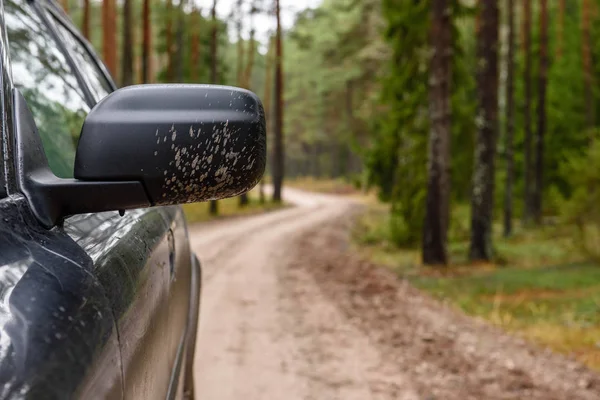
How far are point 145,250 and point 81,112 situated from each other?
0.92 meters

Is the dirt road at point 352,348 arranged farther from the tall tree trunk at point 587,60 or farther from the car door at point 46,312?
the tall tree trunk at point 587,60

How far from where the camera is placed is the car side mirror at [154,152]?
133 cm

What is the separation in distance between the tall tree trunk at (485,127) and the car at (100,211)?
511 inches

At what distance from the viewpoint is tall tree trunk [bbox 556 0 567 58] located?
3166 centimetres

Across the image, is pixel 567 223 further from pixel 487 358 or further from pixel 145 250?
pixel 145 250

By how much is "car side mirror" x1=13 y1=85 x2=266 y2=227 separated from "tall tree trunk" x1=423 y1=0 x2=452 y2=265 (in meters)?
11.9

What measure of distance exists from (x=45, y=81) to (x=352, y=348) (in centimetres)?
449

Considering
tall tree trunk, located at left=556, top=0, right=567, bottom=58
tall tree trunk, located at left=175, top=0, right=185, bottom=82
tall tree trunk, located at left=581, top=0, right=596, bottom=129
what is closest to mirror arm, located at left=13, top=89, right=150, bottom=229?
tall tree trunk, located at left=175, top=0, right=185, bottom=82

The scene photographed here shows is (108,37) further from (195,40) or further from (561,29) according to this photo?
(561,29)

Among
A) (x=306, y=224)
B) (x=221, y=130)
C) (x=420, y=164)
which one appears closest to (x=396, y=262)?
(x=420, y=164)

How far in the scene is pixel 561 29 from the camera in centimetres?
3266

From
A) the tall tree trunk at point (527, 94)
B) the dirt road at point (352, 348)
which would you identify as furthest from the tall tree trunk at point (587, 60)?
the dirt road at point (352, 348)

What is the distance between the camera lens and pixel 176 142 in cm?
134

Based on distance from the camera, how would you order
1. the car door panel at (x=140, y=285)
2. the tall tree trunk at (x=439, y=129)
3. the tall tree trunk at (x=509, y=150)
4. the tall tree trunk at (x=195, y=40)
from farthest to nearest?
1. the tall tree trunk at (x=195, y=40)
2. the tall tree trunk at (x=509, y=150)
3. the tall tree trunk at (x=439, y=129)
4. the car door panel at (x=140, y=285)
